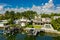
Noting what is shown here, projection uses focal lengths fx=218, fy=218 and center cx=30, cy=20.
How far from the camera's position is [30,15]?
32.3m

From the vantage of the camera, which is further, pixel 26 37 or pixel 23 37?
pixel 26 37

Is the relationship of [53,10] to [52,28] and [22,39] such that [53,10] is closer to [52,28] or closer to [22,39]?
[52,28]

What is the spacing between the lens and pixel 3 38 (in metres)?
19.9

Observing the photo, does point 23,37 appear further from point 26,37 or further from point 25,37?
point 26,37

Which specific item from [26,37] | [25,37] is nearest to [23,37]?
[25,37]

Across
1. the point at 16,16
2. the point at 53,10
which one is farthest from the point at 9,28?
the point at 53,10

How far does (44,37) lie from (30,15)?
1159cm

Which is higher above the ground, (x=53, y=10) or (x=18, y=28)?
(x=53, y=10)

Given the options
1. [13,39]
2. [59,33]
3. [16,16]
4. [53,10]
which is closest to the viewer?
[13,39]

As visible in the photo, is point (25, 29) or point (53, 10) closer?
point (25, 29)

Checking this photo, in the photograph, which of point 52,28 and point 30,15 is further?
point 30,15

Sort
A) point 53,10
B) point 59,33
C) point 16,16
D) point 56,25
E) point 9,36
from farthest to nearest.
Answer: point 53,10 < point 16,16 < point 56,25 < point 59,33 < point 9,36

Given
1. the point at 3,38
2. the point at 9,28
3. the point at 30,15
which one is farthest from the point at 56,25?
the point at 30,15

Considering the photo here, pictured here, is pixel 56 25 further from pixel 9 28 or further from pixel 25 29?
pixel 9 28
